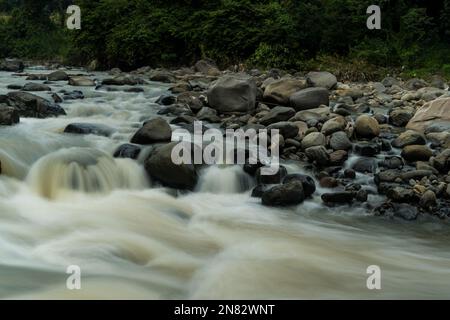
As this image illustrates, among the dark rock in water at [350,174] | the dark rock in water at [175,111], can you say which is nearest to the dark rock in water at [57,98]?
the dark rock in water at [175,111]

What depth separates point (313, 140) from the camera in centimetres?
832

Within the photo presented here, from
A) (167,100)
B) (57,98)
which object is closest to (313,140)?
(167,100)

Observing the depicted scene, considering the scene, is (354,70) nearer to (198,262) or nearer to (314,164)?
(314,164)

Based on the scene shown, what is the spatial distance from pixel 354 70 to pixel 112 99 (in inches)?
353

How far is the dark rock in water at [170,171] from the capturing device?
716cm

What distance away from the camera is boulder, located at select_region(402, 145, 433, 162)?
7801 mm

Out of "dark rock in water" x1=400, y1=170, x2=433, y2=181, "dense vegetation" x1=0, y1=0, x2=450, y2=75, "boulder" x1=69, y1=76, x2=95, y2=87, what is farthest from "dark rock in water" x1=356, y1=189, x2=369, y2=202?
"dense vegetation" x1=0, y1=0, x2=450, y2=75

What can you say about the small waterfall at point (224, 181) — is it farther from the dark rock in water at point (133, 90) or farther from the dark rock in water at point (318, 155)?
the dark rock in water at point (133, 90)

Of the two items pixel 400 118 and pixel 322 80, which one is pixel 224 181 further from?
pixel 322 80

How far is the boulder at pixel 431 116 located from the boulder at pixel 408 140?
0.88 m

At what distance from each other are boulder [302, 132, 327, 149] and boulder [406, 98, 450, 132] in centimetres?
214

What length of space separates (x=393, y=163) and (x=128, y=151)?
3931 millimetres

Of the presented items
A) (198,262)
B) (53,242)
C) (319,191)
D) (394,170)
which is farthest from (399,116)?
(53,242)

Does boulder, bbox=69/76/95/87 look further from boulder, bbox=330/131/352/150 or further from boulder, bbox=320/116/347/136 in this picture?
boulder, bbox=330/131/352/150
